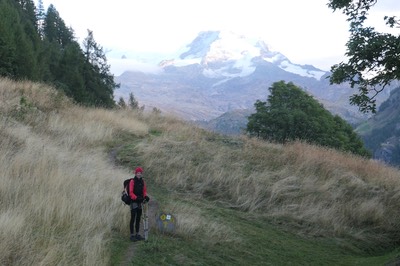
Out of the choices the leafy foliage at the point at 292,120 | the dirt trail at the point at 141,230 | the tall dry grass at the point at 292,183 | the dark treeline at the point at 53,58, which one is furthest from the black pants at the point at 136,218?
the leafy foliage at the point at 292,120

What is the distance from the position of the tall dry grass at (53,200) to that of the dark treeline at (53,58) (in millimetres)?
13453

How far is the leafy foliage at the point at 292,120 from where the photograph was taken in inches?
1323

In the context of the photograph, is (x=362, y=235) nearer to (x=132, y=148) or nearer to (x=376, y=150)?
(x=132, y=148)

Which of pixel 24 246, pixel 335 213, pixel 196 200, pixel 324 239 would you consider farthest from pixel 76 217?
pixel 335 213

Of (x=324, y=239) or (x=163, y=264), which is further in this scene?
(x=324, y=239)

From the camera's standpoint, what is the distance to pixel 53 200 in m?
5.29

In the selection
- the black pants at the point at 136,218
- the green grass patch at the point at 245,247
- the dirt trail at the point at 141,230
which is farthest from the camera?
the black pants at the point at 136,218

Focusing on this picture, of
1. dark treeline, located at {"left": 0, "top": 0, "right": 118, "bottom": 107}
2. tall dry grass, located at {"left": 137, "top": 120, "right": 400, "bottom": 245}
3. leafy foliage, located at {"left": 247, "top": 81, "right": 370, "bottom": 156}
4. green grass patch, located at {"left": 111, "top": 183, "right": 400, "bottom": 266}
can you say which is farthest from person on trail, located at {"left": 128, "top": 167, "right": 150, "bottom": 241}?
leafy foliage, located at {"left": 247, "top": 81, "right": 370, "bottom": 156}

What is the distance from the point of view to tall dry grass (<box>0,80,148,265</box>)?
160 inches

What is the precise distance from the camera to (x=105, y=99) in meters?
40.7

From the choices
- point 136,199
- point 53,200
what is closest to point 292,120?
point 136,199

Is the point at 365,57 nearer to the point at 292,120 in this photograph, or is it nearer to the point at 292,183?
the point at 292,183

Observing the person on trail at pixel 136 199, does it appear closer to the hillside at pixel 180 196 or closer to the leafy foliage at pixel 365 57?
the hillside at pixel 180 196

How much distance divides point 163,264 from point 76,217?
1.36 meters
